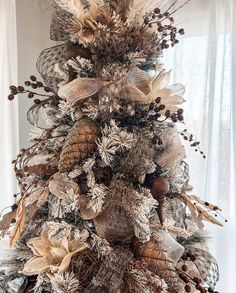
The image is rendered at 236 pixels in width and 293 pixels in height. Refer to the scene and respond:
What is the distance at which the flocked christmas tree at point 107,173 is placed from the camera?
81cm

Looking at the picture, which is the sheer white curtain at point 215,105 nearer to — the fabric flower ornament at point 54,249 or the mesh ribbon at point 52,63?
the mesh ribbon at point 52,63

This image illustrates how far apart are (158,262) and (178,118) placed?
13.3 inches

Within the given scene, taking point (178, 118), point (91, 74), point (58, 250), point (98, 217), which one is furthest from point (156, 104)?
point (58, 250)

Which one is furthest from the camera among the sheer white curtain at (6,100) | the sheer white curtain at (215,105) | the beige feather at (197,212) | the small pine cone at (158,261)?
the sheer white curtain at (6,100)

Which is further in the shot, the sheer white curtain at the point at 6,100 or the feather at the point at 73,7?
the sheer white curtain at the point at 6,100

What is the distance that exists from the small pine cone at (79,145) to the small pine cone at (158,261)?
0.24 metres

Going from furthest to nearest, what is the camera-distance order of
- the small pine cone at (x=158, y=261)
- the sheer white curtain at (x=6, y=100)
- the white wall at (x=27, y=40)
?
Result: the white wall at (x=27, y=40) < the sheer white curtain at (x=6, y=100) < the small pine cone at (x=158, y=261)

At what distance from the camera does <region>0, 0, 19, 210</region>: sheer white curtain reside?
1803 millimetres

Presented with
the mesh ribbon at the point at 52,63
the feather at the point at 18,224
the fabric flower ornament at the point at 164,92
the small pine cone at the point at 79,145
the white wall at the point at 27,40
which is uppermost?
the white wall at the point at 27,40

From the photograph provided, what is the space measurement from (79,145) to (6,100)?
3.66ft

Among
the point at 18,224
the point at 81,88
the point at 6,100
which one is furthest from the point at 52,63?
the point at 6,100

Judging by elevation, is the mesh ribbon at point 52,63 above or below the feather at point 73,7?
below

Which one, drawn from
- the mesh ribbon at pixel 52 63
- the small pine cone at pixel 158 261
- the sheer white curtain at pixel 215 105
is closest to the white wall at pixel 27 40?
the sheer white curtain at pixel 215 105

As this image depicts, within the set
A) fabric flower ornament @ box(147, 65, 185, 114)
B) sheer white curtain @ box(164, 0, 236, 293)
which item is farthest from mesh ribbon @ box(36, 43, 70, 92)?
sheer white curtain @ box(164, 0, 236, 293)
